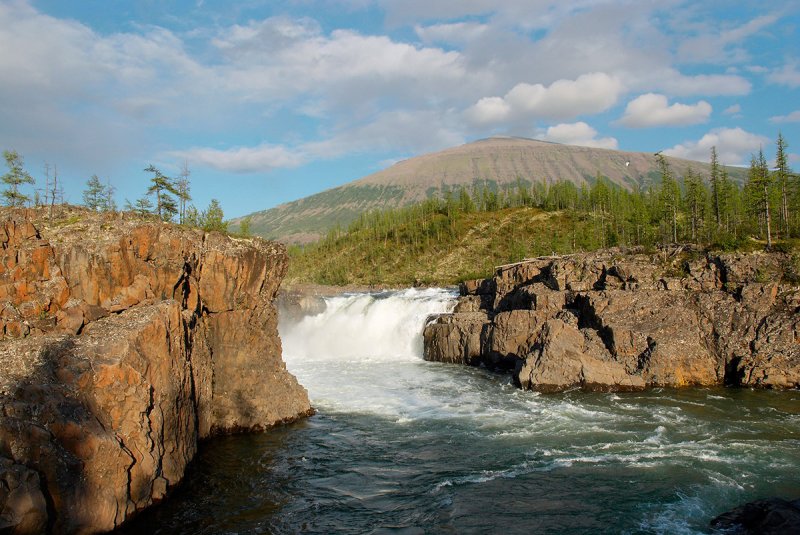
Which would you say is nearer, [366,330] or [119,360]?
[119,360]

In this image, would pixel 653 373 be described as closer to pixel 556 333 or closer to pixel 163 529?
pixel 556 333

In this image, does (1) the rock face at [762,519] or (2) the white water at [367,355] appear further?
(2) the white water at [367,355]

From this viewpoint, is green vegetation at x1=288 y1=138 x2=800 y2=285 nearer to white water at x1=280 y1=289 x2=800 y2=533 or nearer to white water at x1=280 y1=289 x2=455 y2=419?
white water at x1=280 y1=289 x2=455 y2=419

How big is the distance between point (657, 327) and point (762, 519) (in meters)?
20.1

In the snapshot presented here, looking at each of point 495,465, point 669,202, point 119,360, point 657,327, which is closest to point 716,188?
point 669,202

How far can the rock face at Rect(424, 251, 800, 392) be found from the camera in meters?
30.8

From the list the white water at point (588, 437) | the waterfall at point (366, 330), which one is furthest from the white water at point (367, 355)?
the white water at point (588, 437)

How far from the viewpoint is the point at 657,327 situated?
32.3m

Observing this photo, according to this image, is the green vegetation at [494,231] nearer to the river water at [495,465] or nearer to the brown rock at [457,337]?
the brown rock at [457,337]

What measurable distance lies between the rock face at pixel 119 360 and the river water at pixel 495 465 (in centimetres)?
156

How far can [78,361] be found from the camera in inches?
578

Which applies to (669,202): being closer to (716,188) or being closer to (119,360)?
(716,188)

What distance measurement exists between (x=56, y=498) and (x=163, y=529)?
11.0 ft

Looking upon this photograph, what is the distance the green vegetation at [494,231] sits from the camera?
3024 inches
